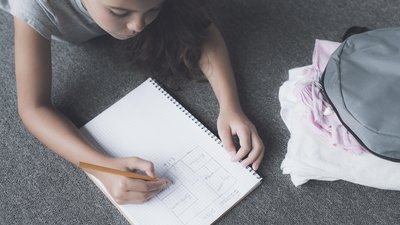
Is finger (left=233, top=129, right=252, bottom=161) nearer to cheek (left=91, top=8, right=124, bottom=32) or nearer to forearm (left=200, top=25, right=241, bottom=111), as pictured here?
forearm (left=200, top=25, right=241, bottom=111)

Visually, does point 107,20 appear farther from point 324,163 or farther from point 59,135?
point 324,163

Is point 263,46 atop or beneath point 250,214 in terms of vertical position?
atop

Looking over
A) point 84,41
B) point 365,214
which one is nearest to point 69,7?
point 84,41

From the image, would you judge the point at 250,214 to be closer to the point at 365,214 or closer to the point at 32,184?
the point at 365,214

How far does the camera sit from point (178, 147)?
32.0 inches

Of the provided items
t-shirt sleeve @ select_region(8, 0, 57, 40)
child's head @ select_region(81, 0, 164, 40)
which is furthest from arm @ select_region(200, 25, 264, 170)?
t-shirt sleeve @ select_region(8, 0, 57, 40)

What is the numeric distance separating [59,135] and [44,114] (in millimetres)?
55

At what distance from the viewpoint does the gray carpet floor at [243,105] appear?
2.55ft

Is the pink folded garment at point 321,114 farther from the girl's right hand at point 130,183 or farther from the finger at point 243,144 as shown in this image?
the girl's right hand at point 130,183

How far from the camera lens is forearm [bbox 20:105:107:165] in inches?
30.2

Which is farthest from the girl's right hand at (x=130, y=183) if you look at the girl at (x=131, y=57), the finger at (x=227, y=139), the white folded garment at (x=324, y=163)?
the white folded garment at (x=324, y=163)

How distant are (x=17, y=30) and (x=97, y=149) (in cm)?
26

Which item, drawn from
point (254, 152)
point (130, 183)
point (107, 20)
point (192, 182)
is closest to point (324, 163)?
point (254, 152)

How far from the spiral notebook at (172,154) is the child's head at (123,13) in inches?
7.3
